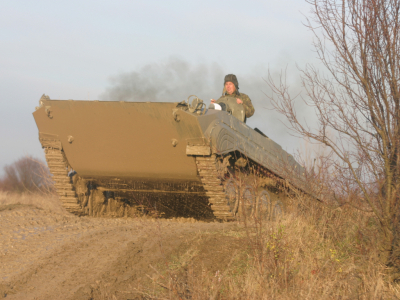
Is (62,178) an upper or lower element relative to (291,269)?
upper

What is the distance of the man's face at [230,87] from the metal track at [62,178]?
3.62 m

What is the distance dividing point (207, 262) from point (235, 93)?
537 cm

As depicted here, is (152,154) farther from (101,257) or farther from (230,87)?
(230,87)

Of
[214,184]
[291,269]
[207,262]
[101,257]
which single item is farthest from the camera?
[214,184]

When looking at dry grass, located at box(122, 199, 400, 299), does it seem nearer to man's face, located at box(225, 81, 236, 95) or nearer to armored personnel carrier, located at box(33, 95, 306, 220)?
armored personnel carrier, located at box(33, 95, 306, 220)

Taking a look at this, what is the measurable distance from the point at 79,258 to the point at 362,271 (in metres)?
3.04

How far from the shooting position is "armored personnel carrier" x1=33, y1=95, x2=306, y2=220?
275 inches

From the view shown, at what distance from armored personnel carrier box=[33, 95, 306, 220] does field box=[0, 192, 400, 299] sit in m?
1.04

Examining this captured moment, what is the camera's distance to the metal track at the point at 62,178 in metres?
7.96

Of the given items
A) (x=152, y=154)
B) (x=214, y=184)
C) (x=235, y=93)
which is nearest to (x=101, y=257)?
(x=152, y=154)

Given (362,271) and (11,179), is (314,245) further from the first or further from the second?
(11,179)

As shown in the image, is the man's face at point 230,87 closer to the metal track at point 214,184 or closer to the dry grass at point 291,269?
the metal track at point 214,184

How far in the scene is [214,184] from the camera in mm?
7305

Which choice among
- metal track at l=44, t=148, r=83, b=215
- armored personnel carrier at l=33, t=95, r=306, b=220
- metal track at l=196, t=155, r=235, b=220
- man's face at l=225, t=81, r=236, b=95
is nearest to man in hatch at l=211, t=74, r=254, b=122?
man's face at l=225, t=81, r=236, b=95
